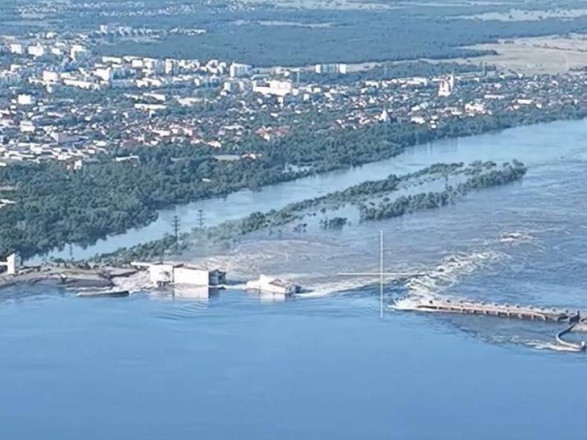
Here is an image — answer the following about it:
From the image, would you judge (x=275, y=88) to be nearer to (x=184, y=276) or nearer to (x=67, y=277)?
(x=67, y=277)

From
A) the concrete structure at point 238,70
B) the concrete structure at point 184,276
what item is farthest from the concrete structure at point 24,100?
the concrete structure at point 184,276

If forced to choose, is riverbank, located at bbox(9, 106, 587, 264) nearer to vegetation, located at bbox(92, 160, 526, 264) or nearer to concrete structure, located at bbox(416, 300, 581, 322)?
vegetation, located at bbox(92, 160, 526, 264)

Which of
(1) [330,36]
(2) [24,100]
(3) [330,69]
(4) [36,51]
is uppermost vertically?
(1) [330,36]

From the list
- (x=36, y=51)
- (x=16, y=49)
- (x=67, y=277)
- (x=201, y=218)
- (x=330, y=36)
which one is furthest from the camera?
(x=330, y=36)

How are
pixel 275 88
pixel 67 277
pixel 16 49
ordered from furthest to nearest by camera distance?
pixel 16 49, pixel 275 88, pixel 67 277

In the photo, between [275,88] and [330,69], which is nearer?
[275,88]

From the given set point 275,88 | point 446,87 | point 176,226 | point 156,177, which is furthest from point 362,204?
point 446,87

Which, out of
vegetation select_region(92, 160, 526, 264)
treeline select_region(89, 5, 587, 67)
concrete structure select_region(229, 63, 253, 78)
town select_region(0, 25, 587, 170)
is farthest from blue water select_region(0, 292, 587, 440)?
treeline select_region(89, 5, 587, 67)

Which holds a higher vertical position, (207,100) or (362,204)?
(207,100)
